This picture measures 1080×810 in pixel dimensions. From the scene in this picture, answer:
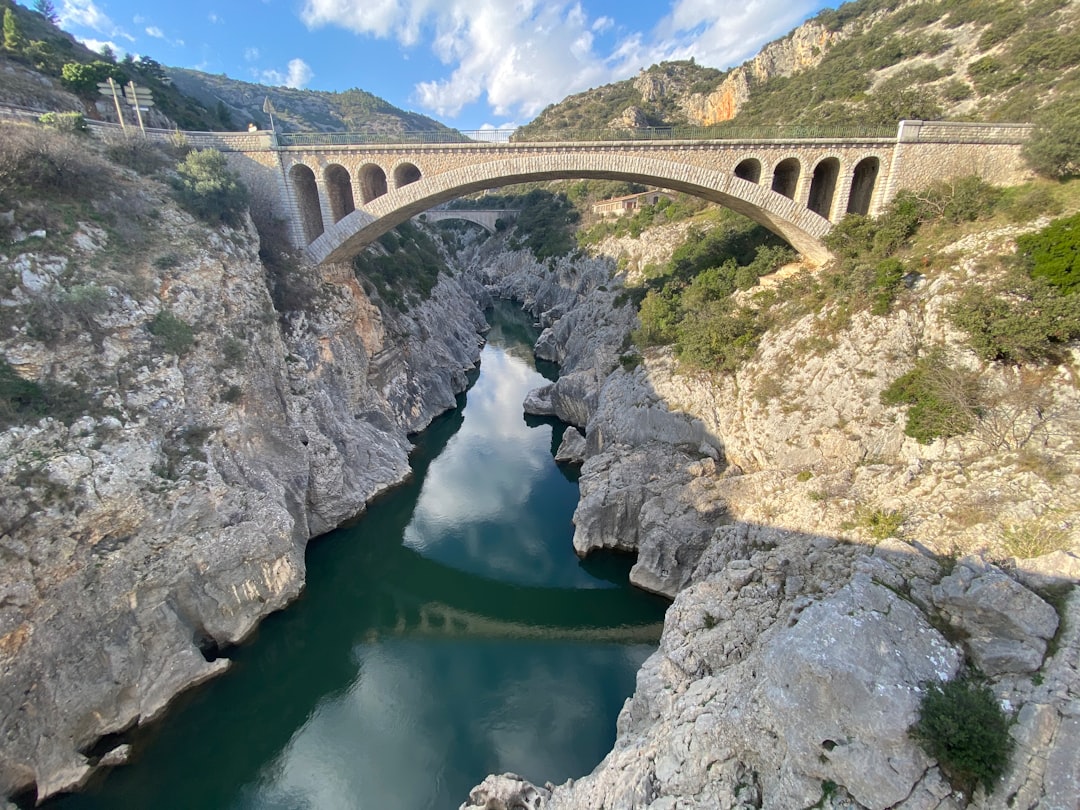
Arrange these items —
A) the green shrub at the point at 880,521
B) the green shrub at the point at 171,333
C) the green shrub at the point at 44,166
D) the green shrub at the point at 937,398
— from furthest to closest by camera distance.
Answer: the green shrub at the point at 171,333
the green shrub at the point at 44,166
the green shrub at the point at 937,398
the green shrub at the point at 880,521

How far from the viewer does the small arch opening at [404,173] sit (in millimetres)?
19320

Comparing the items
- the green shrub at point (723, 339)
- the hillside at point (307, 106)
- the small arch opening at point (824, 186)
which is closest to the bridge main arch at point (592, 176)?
the small arch opening at point (824, 186)

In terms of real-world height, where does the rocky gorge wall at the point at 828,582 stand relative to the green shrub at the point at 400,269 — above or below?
below

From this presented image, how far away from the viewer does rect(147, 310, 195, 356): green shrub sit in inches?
484

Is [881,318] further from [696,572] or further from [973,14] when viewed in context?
[973,14]

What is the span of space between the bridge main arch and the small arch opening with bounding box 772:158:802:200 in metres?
1.10

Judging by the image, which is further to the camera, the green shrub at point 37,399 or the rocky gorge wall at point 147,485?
the green shrub at point 37,399

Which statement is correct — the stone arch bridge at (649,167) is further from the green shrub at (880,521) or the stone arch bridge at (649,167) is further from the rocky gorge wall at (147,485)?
the green shrub at (880,521)

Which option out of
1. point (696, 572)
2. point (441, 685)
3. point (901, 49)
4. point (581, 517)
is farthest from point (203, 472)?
point (901, 49)

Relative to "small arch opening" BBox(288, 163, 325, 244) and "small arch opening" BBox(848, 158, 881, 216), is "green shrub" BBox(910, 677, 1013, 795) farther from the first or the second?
"small arch opening" BBox(288, 163, 325, 244)

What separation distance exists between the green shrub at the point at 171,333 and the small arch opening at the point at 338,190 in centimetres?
898

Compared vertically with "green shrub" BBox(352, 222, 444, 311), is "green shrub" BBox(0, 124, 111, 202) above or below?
above

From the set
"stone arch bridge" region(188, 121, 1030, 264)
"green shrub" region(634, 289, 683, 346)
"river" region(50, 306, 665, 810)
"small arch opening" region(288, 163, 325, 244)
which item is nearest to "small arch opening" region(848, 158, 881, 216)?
"stone arch bridge" region(188, 121, 1030, 264)

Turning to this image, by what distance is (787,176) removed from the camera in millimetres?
19531
